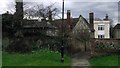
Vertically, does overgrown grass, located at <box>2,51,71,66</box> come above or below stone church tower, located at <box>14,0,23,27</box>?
below

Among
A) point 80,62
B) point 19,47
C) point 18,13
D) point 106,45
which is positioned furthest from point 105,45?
point 18,13

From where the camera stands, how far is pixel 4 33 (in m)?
33.5

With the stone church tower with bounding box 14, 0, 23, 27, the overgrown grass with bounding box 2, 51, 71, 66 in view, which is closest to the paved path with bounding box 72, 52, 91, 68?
the overgrown grass with bounding box 2, 51, 71, 66

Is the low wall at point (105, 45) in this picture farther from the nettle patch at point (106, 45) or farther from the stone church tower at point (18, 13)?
the stone church tower at point (18, 13)

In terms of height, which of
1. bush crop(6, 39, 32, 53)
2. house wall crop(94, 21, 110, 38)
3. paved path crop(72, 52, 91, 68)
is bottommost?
paved path crop(72, 52, 91, 68)

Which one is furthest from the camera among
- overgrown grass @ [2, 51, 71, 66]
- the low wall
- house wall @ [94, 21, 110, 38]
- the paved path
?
house wall @ [94, 21, 110, 38]

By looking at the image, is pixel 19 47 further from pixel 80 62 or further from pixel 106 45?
pixel 106 45

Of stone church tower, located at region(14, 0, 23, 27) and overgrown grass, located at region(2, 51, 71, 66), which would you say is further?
stone church tower, located at region(14, 0, 23, 27)

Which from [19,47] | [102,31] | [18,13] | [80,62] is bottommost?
[80,62]

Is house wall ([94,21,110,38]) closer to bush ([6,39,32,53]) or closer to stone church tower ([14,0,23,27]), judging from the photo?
stone church tower ([14,0,23,27])

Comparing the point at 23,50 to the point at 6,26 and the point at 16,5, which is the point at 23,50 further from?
the point at 16,5

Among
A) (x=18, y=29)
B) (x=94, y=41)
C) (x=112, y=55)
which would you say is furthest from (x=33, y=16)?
(x=112, y=55)

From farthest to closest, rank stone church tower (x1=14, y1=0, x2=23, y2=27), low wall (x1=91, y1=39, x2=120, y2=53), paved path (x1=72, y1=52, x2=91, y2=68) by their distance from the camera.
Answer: stone church tower (x1=14, y1=0, x2=23, y2=27), low wall (x1=91, y1=39, x2=120, y2=53), paved path (x1=72, y1=52, x2=91, y2=68)

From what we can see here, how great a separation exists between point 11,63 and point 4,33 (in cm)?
1370
